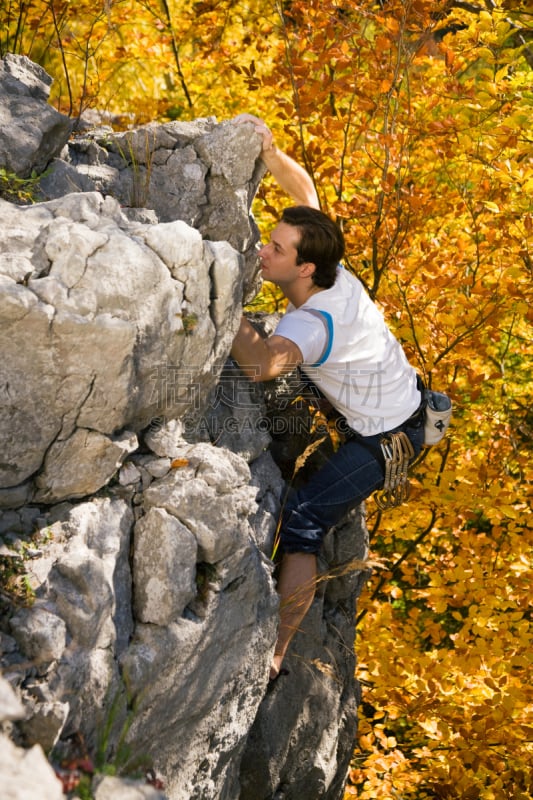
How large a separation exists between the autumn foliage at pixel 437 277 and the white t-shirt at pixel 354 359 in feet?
3.60

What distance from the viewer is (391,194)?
246 inches

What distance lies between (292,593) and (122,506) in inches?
50.2

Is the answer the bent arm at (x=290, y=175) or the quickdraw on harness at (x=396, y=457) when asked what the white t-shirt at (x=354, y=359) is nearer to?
the quickdraw on harness at (x=396, y=457)

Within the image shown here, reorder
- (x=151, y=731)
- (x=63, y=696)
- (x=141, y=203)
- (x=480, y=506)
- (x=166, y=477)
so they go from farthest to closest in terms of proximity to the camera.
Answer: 1. (x=480, y=506)
2. (x=141, y=203)
3. (x=166, y=477)
4. (x=151, y=731)
5. (x=63, y=696)

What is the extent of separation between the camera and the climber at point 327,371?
4.53 meters

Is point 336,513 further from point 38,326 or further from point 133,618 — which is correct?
point 38,326

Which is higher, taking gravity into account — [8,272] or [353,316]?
[8,272]

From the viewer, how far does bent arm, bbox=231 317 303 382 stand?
425 cm

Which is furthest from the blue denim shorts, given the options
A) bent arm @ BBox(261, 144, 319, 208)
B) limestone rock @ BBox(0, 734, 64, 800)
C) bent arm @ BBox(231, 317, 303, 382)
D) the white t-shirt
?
limestone rock @ BBox(0, 734, 64, 800)

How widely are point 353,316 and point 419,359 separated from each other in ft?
6.40

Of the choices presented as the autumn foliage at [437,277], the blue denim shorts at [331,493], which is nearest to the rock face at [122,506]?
the blue denim shorts at [331,493]

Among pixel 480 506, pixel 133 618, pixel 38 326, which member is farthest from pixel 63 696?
pixel 480 506

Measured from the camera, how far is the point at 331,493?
15.4ft

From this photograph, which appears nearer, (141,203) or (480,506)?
(141,203)
